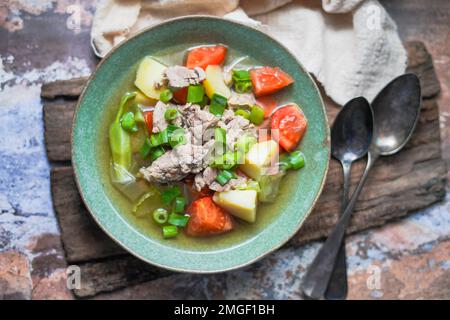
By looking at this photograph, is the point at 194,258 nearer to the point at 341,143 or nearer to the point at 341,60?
the point at 341,143

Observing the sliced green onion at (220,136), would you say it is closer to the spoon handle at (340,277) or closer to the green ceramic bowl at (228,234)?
the green ceramic bowl at (228,234)

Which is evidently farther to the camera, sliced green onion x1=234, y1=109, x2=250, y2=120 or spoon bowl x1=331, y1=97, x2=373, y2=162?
spoon bowl x1=331, y1=97, x2=373, y2=162

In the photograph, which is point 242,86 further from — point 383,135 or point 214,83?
point 383,135

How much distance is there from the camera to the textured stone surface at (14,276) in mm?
2820

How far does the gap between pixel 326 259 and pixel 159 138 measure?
100cm

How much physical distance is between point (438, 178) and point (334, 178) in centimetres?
55

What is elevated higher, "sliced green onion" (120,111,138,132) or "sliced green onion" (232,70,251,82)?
"sliced green onion" (232,70,251,82)

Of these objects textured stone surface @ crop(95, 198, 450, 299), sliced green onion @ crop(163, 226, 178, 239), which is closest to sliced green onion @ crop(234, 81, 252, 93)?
sliced green onion @ crop(163, 226, 178, 239)

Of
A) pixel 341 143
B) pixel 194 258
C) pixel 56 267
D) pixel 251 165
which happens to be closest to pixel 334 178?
pixel 341 143

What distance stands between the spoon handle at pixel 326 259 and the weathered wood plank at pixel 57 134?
1.31 m

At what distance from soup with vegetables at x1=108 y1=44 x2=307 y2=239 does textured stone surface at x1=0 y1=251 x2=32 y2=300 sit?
2.04 ft

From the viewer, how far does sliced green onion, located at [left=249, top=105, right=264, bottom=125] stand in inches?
107

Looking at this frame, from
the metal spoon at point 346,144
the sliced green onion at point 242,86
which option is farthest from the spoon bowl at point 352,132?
the sliced green onion at point 242,86

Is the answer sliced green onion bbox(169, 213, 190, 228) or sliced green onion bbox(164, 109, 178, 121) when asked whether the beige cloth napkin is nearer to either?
sliced green onion bbox(164, 109, 178, 121)
